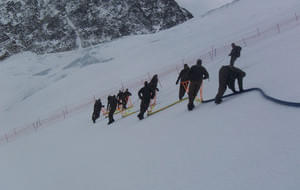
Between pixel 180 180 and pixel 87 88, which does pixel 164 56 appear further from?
pixel 180 180

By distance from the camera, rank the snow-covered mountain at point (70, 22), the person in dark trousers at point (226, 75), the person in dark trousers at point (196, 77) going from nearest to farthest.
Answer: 1. the person in dark trousers at point (226, 75)
2. the person in dark trousers at point (196, 77)
3. the snow-covered mountain at point (70, 22)

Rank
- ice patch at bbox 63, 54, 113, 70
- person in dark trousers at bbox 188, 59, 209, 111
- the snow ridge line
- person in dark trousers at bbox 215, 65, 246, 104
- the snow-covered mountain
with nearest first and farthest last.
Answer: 1. person in dark trousers at bbox 215, 65, 246, 104
2. person in dark trousers at bbox 188, 59, 209, 111
3. the snow ridge line
4. ice patch at bbox 63, 54, 113, 70
5. the snow-covered mountain

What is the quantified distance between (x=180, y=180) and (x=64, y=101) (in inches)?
1623

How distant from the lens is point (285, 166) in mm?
3719

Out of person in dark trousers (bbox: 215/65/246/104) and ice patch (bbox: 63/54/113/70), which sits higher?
person in dark trousers (bbox: 215/65/246/104)

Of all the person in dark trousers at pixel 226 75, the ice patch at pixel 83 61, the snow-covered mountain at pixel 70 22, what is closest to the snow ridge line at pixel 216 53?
A: the person in dark trousers at pixel 226 75

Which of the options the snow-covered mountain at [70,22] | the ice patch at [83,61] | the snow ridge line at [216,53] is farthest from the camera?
the snow-covered mountain at [70,22]

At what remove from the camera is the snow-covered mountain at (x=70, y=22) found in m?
97.5

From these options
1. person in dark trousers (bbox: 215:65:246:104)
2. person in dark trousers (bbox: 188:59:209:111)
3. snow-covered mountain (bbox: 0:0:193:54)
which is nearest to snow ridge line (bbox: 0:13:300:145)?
person in dark trousers (bbox: 188:59:209:111)

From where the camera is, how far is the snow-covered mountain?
97500 millimetres

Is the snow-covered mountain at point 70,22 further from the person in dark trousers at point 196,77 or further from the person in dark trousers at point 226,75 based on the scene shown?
the person in dark trousers at point 226,75

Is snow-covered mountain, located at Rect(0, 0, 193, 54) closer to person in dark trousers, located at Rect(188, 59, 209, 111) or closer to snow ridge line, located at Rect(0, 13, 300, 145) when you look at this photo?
snow ridge line, located at Rect(0, 13, 300, 145)

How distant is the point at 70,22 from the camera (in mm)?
105375

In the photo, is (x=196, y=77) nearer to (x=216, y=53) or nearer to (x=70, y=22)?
(x=216, y=53)
